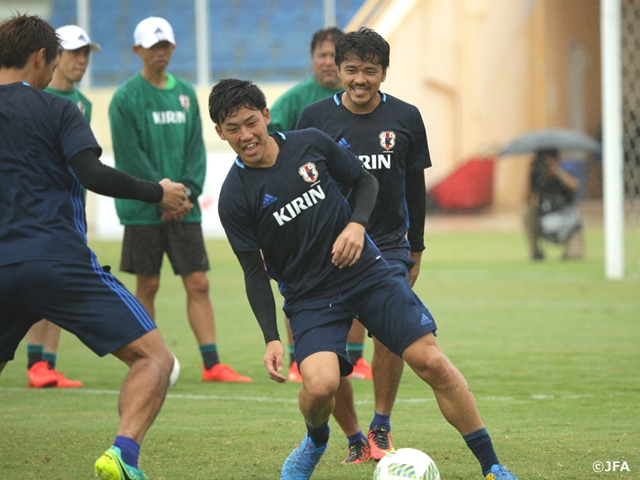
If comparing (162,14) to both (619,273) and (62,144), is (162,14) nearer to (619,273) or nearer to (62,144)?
(619,273)

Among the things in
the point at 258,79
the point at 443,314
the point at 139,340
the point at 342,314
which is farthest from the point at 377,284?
the point at 258,79

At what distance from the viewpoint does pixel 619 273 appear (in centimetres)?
1400

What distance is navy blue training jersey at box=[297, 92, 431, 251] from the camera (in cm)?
522

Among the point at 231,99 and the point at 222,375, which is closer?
the point at 231,99

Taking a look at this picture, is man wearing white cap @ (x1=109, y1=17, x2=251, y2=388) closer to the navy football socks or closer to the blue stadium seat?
the navy football socks

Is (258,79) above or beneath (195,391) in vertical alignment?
above

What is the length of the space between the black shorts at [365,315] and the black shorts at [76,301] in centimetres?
70

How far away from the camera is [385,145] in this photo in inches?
205

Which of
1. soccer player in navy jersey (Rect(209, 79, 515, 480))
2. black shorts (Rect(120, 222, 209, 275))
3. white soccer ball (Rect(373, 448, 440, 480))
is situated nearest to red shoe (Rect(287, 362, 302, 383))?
black shorts (Rect(120, 222, 209, 275))

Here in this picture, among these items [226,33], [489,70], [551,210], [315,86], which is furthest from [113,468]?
[489,70]

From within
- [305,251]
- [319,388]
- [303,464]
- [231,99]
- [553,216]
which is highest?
[231,99]

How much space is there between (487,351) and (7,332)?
16.5 feet

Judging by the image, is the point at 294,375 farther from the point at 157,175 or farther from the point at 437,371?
the point at 437,371

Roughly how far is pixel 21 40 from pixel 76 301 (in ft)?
3.60
